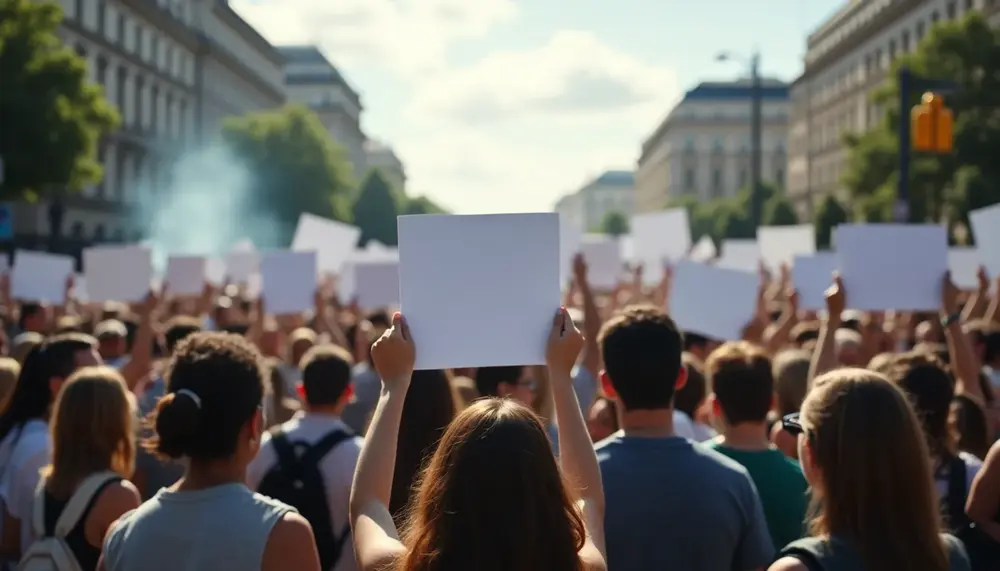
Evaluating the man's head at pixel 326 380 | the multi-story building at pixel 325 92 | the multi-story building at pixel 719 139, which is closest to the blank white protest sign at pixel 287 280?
the man's head at pixel 326 380

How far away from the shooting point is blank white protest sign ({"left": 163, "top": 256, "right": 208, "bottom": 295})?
1366cm

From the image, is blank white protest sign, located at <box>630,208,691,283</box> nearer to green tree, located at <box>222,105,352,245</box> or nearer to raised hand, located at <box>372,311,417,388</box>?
raised hand, located at <box>372,311,417,388</box>

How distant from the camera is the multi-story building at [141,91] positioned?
174 ft

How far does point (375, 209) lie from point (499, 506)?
8272 cm

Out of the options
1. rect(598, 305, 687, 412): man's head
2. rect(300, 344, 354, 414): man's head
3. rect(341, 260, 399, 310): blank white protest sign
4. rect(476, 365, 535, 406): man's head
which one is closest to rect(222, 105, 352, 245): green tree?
rect(341, 260, 399, 310): blank white protest sign

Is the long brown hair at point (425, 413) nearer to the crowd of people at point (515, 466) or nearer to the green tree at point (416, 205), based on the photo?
the crowd of people at point (515, 466)

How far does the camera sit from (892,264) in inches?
265

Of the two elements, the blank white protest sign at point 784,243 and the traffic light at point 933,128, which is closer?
the blank white protest sign at point 784,243

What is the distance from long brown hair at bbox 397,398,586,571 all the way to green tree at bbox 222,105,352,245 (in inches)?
2523

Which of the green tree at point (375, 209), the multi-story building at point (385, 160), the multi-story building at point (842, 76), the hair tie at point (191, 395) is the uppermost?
the multi-story building at point (385, 160)

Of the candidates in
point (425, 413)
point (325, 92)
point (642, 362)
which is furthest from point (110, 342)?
point (325, 92)

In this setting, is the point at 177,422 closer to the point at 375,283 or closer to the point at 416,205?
→ the point at 375,283

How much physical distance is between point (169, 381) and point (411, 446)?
2.85 ft

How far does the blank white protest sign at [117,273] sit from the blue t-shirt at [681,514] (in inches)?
362
